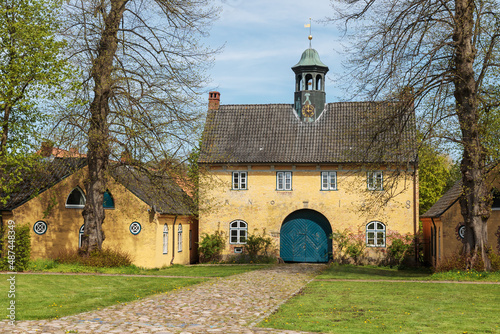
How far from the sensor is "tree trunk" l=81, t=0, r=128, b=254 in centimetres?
2061

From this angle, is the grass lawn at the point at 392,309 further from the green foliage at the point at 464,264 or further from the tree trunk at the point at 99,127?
the tree trunk at the point at 99,127

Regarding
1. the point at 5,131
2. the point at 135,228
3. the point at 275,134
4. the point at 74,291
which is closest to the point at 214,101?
the point at 275,134

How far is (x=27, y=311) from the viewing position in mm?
11539

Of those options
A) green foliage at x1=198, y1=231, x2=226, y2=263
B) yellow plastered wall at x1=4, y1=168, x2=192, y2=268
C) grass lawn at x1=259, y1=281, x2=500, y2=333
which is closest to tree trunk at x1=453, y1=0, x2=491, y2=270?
grass lawn at x1=259, y1=281, x2=500, y2=333

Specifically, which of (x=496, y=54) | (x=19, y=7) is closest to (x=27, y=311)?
(x=19, y=7)

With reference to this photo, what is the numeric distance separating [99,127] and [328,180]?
1364 centimetres

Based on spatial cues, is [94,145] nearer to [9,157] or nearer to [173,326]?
[9,157]

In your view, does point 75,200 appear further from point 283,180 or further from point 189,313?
point 189,313

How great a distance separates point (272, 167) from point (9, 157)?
1434 centimetres

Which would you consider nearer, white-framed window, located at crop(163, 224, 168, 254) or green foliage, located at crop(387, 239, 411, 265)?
white-framed window, located at crop(163, 224, 168, 254)

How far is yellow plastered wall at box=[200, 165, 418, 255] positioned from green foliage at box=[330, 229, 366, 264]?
31 cm

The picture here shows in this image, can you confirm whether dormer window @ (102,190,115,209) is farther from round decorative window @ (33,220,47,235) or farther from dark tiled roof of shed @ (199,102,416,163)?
dark tiled roof of shed @ (199,102,416,163)

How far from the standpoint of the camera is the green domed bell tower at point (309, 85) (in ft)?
A: 107

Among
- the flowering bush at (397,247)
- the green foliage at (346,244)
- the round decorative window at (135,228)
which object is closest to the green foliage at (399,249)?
the flowering bush at (397,247)
